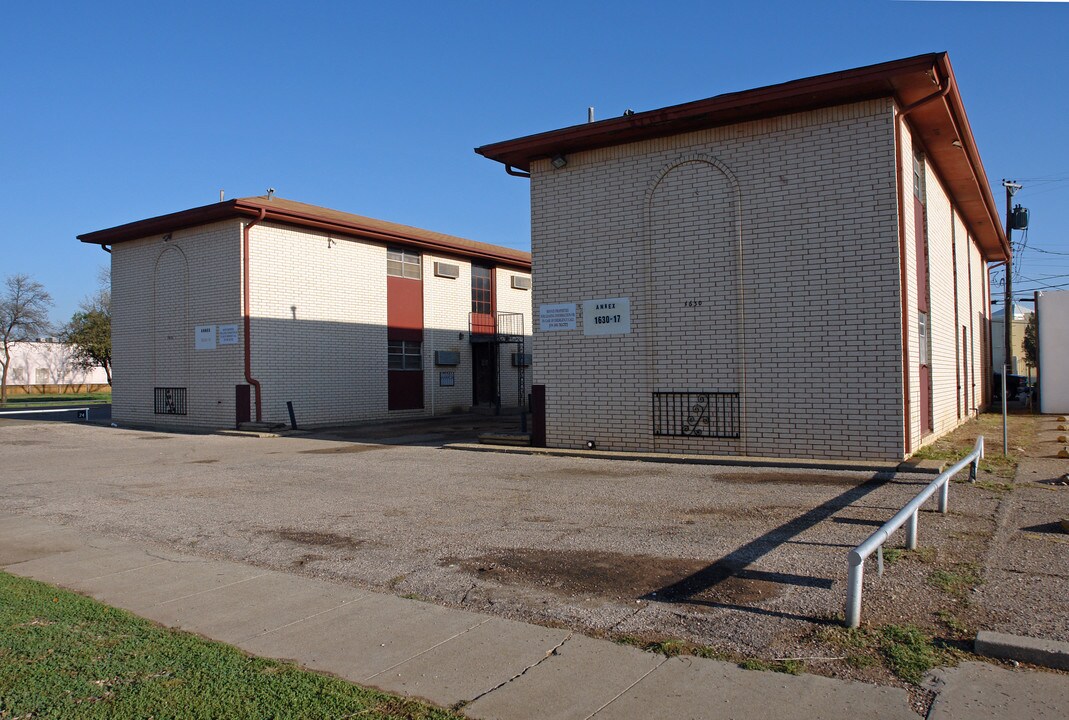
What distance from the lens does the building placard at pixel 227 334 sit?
70.2 ft

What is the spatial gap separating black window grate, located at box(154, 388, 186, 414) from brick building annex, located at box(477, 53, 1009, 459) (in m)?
13.2

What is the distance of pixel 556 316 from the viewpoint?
48.7 feet

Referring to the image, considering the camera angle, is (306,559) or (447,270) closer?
(306,559)

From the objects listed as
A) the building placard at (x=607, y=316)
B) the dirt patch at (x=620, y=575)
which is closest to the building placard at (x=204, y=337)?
the building placard at (x=607, y=316)

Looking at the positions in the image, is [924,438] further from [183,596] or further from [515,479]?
[183,596]

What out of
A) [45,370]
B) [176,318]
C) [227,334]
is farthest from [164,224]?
[45,370]

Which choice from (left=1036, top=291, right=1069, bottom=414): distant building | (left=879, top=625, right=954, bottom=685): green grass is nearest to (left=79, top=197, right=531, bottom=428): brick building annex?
(left=1036, top=291, right=1069, bottom=414): distant building

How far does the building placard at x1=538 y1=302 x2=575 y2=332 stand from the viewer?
14.7m

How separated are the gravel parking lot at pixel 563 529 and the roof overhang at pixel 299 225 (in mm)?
8921

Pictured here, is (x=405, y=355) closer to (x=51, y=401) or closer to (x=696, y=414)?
(x=696, y=414)

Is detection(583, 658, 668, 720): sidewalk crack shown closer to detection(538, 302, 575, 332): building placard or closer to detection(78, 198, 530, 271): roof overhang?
detection(538, 302, 575, 332): building placard

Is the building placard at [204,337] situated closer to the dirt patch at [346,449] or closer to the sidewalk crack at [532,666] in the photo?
the dirt patch at [346,449]

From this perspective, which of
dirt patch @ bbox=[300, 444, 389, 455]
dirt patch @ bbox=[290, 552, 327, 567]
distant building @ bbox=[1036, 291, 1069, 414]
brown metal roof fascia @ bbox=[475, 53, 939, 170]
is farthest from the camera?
distant building @ bbox=[1036, 291, 1069, 414]

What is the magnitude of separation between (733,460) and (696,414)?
1.20 meters
